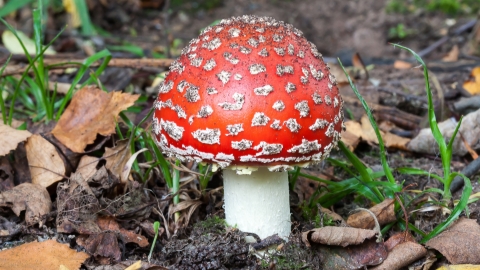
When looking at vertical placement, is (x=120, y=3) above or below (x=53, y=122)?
above

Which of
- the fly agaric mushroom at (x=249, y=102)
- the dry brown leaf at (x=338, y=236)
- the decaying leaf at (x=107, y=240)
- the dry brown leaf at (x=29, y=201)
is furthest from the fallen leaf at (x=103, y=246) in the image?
the dry brown leaf at (x=338, y=236)

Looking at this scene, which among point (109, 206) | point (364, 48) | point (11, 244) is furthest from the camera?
point (364, 48)

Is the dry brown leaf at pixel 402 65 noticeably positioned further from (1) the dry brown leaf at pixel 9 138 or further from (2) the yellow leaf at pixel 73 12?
(2) the yellow leaf at pixel 73 12

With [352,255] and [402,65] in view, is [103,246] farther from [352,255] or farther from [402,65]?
[402,65]

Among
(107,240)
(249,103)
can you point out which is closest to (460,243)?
(249,103)

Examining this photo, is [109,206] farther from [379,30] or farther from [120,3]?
[120,3]

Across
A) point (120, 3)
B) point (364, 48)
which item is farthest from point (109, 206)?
point (120, 3)
